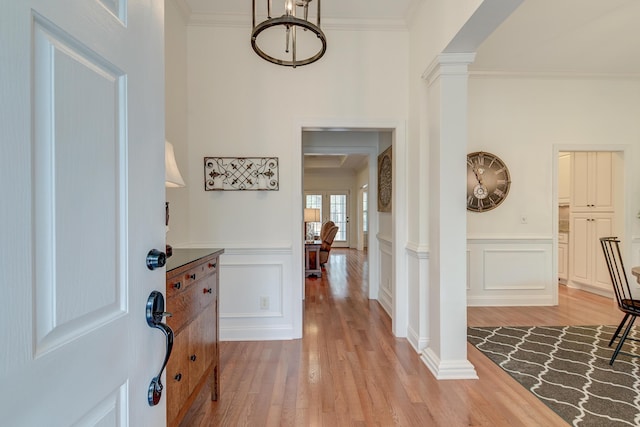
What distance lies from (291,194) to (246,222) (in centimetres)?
52

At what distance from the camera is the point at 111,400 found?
0.60 metres

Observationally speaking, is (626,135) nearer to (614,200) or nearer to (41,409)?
(614,200)

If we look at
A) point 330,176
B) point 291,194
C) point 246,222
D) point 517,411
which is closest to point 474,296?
point 517,411

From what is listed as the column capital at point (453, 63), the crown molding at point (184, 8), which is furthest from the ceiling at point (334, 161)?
the column capital at point (453, 63)

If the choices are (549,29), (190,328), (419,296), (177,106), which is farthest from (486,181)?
(190,328)

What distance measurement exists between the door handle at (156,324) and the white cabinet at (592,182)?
17.9 feet

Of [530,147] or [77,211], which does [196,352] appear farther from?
[530,147]

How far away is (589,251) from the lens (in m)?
4.32

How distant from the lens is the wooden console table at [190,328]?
1.31 m

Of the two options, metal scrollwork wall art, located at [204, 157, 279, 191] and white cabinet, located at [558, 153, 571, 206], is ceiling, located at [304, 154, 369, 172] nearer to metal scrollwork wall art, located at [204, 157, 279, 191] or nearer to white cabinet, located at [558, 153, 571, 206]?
white cabinet, located at [558, 153, 571, 206]

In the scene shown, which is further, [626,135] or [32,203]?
[626,135]

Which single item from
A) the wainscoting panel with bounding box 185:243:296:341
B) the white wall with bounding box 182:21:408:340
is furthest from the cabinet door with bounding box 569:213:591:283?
the wainscoting panel with bounding box 185:243:296:341

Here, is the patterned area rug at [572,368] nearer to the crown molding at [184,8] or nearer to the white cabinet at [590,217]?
the white cabinet at [590,217]

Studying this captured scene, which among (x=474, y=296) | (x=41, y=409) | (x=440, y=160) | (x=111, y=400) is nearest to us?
(x=41, y=409)
